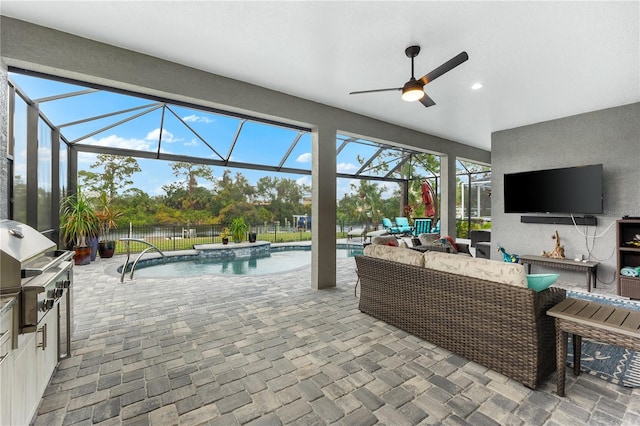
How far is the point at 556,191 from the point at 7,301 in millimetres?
6862

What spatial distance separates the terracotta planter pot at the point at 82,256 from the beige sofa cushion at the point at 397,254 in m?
6.44

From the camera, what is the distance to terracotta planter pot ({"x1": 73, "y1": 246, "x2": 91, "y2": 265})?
19.7 feet

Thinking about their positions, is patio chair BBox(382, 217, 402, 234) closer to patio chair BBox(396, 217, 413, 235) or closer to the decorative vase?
patio chair BBox(396, 217, 413, 235)

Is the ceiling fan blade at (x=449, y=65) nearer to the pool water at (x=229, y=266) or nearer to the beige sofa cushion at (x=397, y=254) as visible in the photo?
the beige sofa cushion at (x=397, y=254)

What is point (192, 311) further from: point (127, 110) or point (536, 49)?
A: point (536, 49)

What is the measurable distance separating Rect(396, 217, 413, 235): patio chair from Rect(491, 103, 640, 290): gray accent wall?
5004mm

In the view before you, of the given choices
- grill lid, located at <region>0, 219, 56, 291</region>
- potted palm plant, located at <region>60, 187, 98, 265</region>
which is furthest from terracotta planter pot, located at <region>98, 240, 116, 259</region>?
grill lid, located at <region>0, 219, 56, 291</region>

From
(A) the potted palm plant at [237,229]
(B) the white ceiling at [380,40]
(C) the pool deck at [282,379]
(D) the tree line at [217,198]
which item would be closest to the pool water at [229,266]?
(A) the potted palm plant at [237,229]

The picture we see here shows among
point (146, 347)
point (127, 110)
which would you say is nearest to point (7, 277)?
point (146, 347)

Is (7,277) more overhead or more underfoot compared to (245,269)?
more overhead

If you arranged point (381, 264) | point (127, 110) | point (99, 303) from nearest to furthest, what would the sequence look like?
1. point (381, 264)
2. point (99, 303)
3. point (127, 110)

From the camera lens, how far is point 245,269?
6.78 m

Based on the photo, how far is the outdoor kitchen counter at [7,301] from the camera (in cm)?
126

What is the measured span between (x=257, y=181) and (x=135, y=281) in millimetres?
6685
